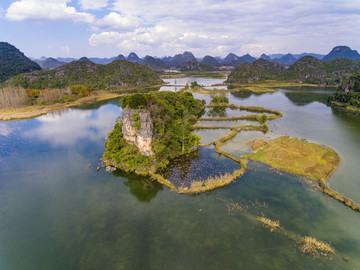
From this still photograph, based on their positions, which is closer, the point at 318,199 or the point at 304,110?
the point at 318,199

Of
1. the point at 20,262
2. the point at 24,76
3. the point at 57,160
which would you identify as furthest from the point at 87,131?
the point at 24,76

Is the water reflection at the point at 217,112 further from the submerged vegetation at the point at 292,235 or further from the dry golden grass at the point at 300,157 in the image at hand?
the submerged vegetation at the point at 292,235

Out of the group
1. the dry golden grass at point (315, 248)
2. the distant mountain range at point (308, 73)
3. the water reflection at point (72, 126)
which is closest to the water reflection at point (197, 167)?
the dry golden grass at point (315, 248)

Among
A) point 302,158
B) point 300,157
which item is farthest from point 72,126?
point 302,158

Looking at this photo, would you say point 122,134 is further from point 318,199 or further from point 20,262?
point 318,199

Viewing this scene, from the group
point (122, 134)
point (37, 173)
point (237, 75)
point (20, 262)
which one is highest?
point (237, 75)

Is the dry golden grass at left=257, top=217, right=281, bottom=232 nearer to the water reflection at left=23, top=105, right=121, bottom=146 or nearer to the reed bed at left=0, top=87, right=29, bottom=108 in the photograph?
the water reflection at left=23, top=105, right=121, bottom=146

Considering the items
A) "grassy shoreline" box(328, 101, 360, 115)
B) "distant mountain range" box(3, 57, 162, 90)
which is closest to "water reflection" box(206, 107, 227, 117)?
"grassy shoreline" box(328, 101, 360, 115)
